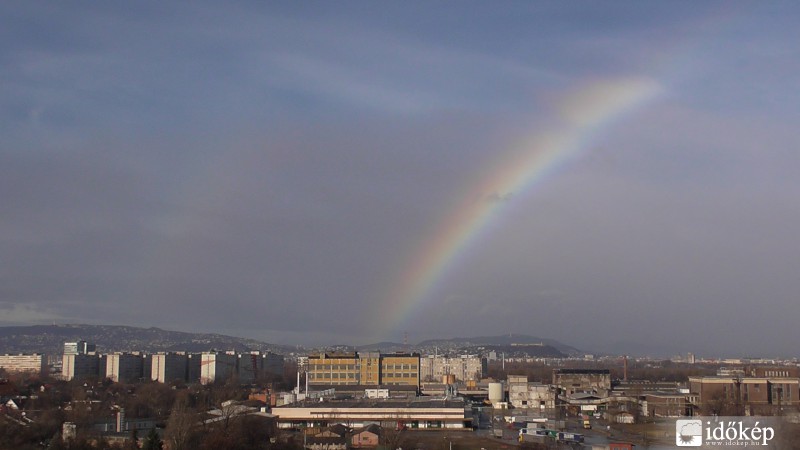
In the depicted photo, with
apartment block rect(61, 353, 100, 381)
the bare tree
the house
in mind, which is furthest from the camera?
apartment block rect(61, 353, 100, 381)

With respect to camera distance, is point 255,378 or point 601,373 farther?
point 255,378

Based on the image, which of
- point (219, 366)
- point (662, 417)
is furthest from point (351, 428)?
point (219, 366)

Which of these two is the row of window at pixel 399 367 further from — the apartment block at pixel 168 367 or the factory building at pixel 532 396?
the apartment block at pixel 168 367

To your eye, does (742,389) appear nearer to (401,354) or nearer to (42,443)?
(401,354)

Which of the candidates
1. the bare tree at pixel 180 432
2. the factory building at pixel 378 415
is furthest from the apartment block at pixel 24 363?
the bare tree at pixel 180 432

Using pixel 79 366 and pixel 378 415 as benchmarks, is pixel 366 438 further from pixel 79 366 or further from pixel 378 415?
pixel 79 366

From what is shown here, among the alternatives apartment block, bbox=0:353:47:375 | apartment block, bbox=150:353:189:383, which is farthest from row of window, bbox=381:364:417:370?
apartment block, bbox=0:353:47:375

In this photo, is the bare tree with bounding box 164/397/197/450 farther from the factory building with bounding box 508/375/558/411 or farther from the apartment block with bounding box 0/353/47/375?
the apartment block with bounding box 0/353/47/375

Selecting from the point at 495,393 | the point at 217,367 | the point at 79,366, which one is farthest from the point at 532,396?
the point at 79,366

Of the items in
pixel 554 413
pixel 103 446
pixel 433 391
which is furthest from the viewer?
pixel 433 391
